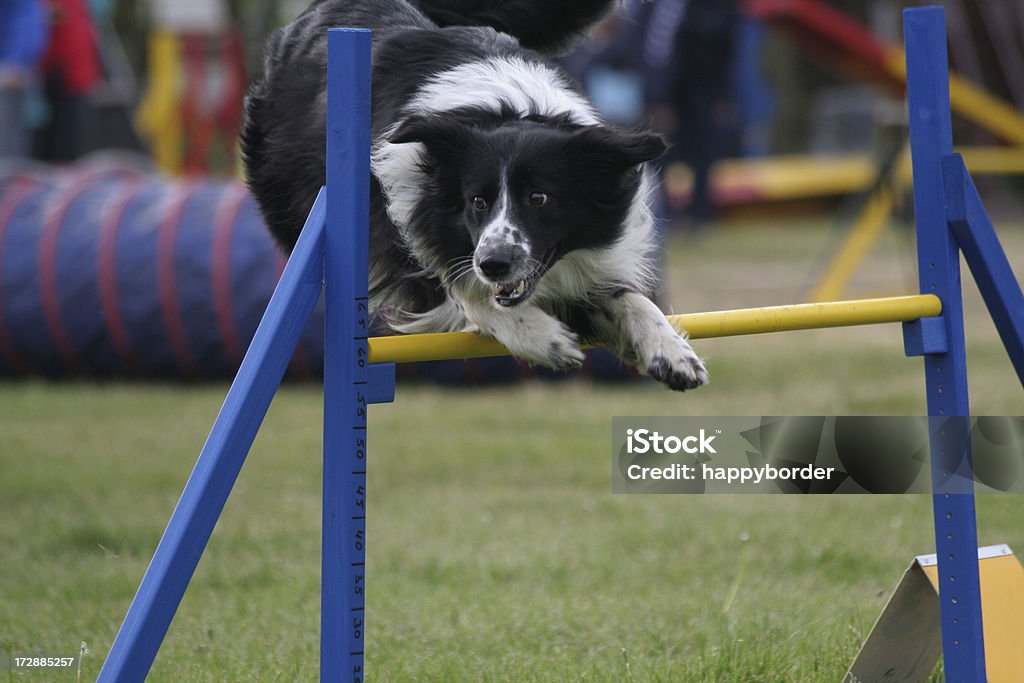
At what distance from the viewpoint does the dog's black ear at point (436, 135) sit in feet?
11.0

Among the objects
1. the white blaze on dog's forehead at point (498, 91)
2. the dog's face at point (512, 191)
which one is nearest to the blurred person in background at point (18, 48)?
the white blaze on dog's forehead at point (498, 91)

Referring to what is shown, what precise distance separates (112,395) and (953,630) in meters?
6.34

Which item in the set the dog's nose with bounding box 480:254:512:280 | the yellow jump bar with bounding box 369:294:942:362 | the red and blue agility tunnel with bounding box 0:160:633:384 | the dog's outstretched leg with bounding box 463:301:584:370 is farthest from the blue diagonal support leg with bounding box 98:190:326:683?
the red and blue agility tunnel with bounding box 0:160:633:384

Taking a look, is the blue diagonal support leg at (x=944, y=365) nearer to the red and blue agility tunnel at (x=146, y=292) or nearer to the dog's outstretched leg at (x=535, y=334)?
the dog's outstretched leg at (x=535, y=334)

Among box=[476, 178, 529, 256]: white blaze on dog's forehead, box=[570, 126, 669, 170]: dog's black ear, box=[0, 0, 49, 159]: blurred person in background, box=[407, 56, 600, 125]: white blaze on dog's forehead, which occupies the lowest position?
box=[0, 0, 49, 159]: blurred person in background

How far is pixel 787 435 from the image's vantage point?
10.8ft

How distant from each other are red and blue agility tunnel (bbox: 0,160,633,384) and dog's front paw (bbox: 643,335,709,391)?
4.82 m

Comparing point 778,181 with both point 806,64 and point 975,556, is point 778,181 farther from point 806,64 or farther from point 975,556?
point 975,556

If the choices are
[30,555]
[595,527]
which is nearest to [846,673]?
[595,527]

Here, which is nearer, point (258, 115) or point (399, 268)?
point (399, 268)

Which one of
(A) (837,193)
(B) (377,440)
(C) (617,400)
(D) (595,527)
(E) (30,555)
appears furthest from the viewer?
(A) (837,193)

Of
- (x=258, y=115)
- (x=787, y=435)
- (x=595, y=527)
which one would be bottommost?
(x=595, y=527)

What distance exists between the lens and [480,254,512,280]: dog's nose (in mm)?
3287

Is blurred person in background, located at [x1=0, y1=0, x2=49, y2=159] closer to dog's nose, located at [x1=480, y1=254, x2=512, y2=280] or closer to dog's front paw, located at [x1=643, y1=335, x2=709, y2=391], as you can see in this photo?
dog's nose, located at [x1=480, y1=254, x2=512, y2=280]
